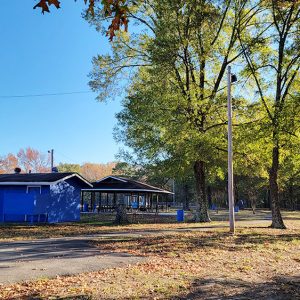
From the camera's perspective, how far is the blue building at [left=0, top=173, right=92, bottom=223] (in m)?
24.7

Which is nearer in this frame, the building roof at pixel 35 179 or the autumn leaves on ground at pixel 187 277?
the autumn leaves on ground at pixel 187 277

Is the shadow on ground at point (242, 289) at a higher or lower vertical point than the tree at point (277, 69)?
lower

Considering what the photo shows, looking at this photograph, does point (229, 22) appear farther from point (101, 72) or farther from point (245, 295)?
point (245, 295)

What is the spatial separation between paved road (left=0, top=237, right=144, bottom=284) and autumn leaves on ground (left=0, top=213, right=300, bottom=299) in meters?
0.53

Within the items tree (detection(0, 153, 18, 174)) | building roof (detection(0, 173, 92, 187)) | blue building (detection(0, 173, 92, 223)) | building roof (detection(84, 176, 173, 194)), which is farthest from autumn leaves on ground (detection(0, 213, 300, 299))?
tree (detection(0, 153, 18, 174))

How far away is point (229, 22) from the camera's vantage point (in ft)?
80.6

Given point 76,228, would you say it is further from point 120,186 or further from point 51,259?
point 120,186

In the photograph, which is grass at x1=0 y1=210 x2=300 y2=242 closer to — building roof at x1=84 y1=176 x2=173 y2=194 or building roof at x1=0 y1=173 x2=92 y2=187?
building roof at x1=0 y1=173 x2=92 y2=187

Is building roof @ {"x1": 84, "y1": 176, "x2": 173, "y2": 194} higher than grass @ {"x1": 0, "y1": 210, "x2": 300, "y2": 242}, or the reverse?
building roof @ {"x1": 84, "y1": 176, "x2": 173, "y2": 194}

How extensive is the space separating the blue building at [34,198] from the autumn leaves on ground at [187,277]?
12399 mm

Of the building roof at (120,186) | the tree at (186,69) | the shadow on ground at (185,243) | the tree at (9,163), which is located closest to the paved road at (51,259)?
the shadow on ground at (185,243)

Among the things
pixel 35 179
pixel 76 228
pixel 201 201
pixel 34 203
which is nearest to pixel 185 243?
pixel 76 228

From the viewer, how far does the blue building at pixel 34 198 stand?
971 inches

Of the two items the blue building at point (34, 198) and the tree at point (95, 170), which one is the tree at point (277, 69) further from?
the tree at point (95, 170)
